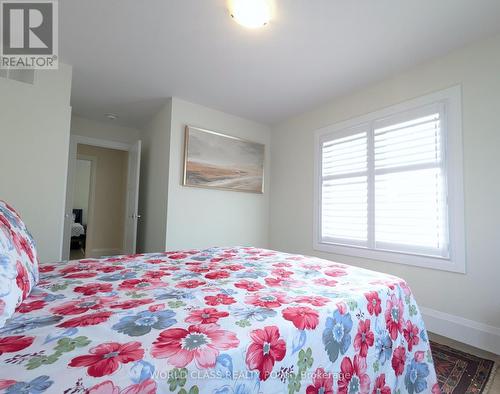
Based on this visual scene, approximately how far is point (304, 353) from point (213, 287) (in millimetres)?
463

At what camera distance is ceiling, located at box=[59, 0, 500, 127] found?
1.78 meters

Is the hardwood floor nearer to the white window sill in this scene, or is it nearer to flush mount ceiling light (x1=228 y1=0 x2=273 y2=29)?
the white window sill

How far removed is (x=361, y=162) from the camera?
9.32 ft

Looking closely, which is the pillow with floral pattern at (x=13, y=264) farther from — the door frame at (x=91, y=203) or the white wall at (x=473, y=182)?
the door frame at (x=91, y=203)

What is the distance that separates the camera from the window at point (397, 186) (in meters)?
2.16

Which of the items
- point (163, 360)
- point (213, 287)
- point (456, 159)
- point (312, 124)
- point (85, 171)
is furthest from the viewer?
point (85, 171)

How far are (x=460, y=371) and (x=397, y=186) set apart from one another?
1513mm

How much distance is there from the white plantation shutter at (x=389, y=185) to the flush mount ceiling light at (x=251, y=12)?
5.30 feet

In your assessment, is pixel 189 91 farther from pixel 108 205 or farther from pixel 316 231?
pixel 108 205

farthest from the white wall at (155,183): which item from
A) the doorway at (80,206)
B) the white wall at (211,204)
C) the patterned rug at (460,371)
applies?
the doorway at (80,206)

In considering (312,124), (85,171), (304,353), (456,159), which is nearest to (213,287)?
(304,353)

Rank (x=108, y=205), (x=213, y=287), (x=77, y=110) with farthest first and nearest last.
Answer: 1. (x=108, y=205)
2. (x=77, y=110)
3. (x=213, y=287)

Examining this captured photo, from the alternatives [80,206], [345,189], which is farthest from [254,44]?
[80,206]

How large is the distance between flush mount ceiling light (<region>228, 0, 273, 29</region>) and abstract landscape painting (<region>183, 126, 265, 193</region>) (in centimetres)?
163
